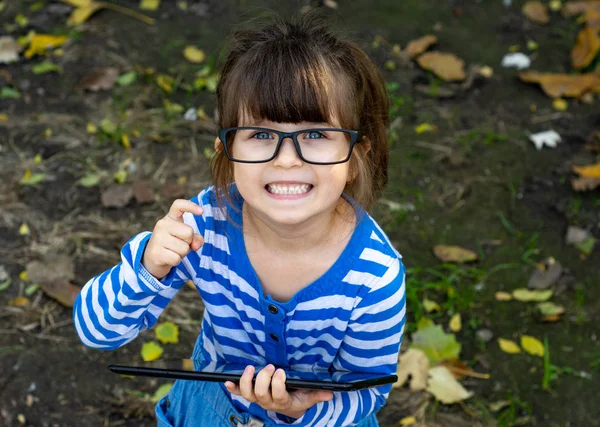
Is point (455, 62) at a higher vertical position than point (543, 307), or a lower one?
higher

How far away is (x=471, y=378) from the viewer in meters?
2.35

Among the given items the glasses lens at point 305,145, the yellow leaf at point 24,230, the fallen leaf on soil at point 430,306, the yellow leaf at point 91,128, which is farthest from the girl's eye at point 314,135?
the yellow leaf at point 91,128

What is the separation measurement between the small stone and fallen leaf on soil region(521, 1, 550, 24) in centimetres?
204

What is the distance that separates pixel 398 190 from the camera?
296cm

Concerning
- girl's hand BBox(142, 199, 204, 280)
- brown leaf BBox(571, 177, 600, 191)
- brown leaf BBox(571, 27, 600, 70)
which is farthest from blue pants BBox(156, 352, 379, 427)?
brown leaf BBox(571, 27, 600, 70)

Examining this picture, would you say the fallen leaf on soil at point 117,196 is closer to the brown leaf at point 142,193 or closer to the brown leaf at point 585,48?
the brown leaf at point 142,193

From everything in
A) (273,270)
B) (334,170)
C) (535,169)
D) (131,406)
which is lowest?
(131,406)

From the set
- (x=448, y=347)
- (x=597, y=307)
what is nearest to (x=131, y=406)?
(x=448, y=347)

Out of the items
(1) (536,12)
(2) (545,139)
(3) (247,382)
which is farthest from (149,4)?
(3) (247,382)

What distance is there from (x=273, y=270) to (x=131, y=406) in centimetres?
87

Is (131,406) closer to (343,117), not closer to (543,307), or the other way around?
(343,117)

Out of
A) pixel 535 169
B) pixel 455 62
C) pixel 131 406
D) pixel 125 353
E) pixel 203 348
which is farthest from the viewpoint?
pixel 455 62

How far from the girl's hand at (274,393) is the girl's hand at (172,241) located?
0.86ft

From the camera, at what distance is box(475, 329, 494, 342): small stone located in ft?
8.06
